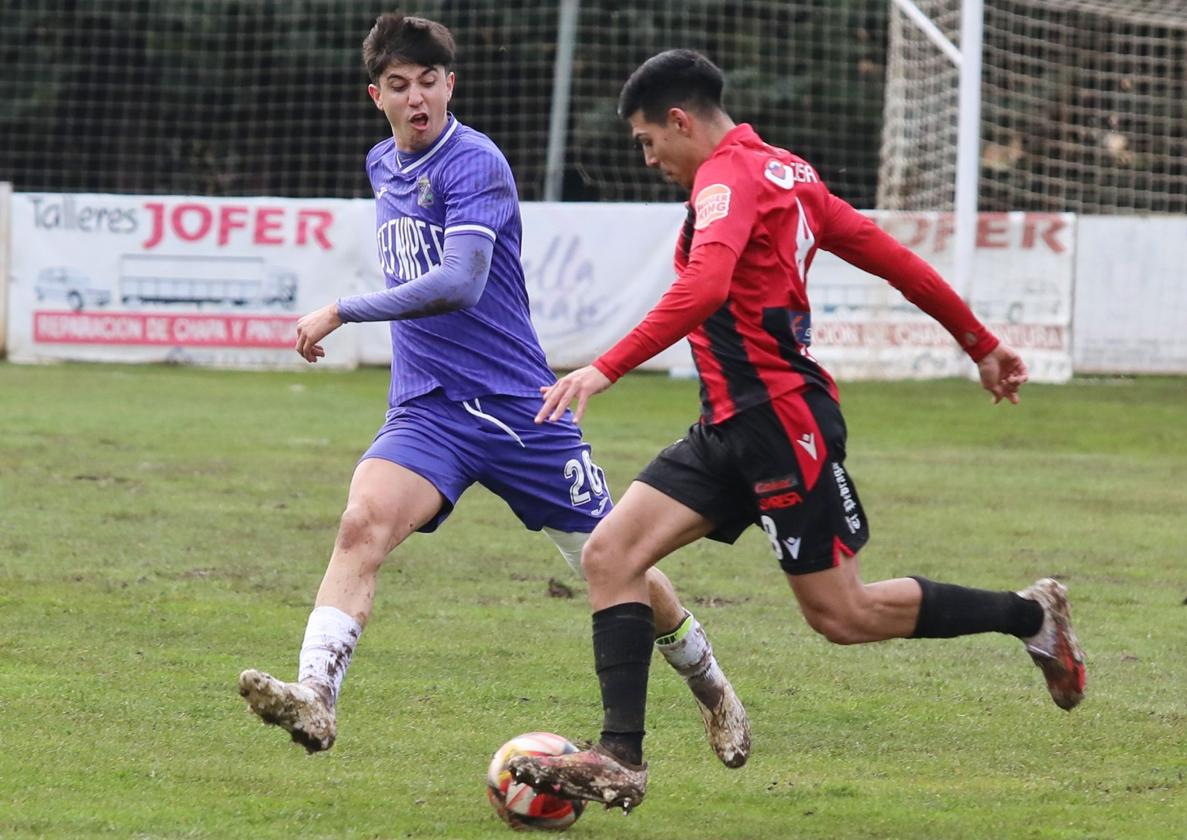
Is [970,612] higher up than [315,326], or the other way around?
[315,326]

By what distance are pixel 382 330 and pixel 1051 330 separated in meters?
7.69

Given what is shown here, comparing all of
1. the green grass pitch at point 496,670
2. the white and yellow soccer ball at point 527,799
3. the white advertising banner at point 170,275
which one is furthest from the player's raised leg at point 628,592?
the white advertising banner at point 170,275

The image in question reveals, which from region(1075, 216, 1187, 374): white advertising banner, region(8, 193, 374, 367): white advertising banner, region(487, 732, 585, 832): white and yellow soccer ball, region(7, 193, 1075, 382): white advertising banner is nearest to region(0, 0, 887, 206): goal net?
region(1075, 216, 1187, 374): white advertising banner

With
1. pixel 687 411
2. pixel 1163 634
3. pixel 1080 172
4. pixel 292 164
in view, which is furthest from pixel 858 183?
pixel 1163 634

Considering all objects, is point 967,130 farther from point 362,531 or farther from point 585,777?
point 585,777

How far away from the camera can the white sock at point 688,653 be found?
5.48 meters

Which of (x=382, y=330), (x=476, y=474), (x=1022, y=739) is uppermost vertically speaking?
(x=476, y=474)

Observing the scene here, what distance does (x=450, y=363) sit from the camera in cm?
564

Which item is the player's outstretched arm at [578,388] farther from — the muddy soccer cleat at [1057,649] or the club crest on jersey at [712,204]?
the muddy soccer cleat at [1057,649]

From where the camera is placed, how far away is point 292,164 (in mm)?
30594

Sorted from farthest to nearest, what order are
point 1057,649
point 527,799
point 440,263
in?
point 440,263, point 1057,649, point 527,799

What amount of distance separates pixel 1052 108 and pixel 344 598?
76.4ft

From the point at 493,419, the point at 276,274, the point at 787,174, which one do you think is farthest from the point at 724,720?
→ the point at 276,274

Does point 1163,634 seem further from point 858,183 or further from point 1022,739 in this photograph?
point 858,183
